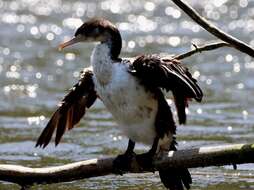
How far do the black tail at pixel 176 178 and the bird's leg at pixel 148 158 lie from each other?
21 centimetres

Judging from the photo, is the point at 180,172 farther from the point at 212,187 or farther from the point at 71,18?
the point at 71,18

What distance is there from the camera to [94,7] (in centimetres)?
1916

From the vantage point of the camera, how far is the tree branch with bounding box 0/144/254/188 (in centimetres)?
646

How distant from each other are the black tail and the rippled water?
1.62 m

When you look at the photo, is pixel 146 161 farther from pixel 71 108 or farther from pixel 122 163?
pixel 71 108

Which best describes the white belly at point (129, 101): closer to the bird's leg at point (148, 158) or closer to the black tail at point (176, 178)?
the bird's leg at point (148, 158)

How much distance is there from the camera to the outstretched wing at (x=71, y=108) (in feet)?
24.4

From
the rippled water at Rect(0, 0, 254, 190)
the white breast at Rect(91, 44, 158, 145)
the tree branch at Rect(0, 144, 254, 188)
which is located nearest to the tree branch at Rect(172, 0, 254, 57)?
the white breast at Rect(91, 44, 158, 145)

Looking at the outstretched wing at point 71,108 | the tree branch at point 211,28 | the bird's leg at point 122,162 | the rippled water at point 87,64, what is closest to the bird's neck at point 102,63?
the outstretched wing at point 71,108

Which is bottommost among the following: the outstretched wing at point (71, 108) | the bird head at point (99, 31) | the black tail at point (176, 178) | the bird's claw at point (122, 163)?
the black tail at point (176, 178)

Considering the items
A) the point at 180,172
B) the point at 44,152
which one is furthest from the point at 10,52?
the point at 180,172

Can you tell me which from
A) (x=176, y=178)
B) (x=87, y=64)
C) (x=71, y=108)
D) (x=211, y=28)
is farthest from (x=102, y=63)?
(x=87, y=64)

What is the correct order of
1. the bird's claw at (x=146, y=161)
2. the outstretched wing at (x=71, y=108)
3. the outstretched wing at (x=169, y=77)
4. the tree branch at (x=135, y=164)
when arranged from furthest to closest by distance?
1. the outstretched wing at (x=71, y=108)
2. the bird's claw at (x=146, y=161)
3. the outstretched wing at (x=169, y=77)
4. the tree branch at (x=135, y=164)

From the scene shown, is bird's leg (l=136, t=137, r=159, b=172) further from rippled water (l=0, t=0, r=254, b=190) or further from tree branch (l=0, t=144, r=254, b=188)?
rippled water (l=0, t=0, r=254, b=190)
